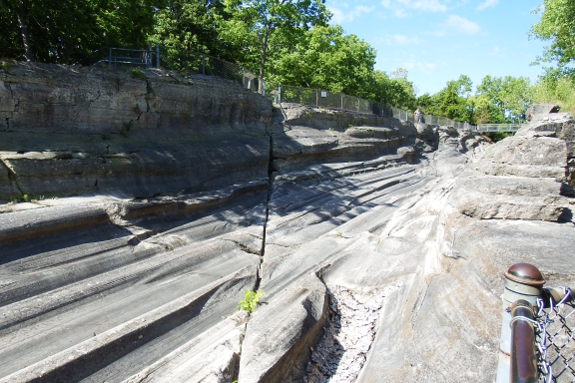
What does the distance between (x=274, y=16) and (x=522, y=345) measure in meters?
20.6

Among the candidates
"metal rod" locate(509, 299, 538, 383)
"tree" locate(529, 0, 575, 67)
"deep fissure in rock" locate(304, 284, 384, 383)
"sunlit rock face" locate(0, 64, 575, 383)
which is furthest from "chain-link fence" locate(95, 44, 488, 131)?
"tree" locate(529, 0, 575, 67)

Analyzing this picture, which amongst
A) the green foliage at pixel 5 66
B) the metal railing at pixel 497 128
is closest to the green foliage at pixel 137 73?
the green foliage at pixel 5 66

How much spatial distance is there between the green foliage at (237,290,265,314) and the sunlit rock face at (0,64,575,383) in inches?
6.7

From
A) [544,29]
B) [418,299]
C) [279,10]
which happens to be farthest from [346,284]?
[544,29]

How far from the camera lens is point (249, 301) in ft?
18.1

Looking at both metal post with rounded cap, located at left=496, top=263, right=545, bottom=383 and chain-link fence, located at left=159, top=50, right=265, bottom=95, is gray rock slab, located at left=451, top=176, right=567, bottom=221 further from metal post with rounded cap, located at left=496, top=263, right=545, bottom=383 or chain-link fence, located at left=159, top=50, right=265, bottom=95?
chain-link fence, located at left=159, top=50, right=265, bottom=95

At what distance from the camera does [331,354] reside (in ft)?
15.6

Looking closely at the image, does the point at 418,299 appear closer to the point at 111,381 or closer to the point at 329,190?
the point at 111,381

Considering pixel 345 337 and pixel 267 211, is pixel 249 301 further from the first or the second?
pixel 267 211

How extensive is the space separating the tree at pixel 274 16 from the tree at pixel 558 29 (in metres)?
15.5

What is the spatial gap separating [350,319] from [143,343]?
2.68 meters

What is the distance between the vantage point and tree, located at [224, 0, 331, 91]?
19.5 m

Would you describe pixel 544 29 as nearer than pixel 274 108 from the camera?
No

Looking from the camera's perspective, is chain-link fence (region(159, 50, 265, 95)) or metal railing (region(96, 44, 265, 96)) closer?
metal railing (region(96, 44, 265, 96))
